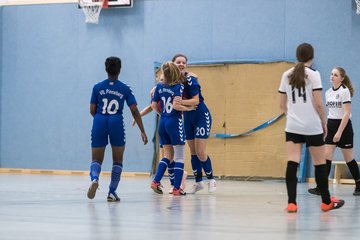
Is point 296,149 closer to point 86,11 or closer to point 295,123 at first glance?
point 295,123

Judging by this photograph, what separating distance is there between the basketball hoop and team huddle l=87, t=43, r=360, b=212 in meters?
7.05

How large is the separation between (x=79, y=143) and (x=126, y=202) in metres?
9.20

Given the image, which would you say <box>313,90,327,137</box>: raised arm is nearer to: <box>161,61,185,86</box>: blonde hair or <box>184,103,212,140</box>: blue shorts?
<box>161,61,185,86</box>: blonde hair

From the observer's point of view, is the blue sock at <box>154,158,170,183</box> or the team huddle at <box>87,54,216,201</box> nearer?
the team huddle at <box>87,54,216,201</box>

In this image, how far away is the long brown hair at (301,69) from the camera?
25.7ft

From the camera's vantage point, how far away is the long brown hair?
784 centimetres

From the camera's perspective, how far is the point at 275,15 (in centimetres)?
1639

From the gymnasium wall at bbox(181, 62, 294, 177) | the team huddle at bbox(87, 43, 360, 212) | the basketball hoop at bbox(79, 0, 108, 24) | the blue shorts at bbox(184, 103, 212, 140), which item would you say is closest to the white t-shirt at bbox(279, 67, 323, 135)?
the team huddle at bbox(87, 43, 360, 212)

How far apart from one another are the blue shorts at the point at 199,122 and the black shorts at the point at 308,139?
3040 millimetres

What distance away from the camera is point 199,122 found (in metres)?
11.0

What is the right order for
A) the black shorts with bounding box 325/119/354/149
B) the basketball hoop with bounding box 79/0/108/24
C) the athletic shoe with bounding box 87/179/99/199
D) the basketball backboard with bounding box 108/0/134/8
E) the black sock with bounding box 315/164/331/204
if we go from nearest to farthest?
the black sock with bounding box 315/164/331/204 → the athletic shoe with bounding box 87/179/99/199 → the black shorts with bounding box 325/119/354/149 → the basketball backboard with bounding box 108/0/134/8 → the basketball hoop with bounding box 79/0/108/24

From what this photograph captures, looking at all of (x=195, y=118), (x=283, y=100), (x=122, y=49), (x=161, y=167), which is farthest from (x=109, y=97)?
(x=122, y=49)

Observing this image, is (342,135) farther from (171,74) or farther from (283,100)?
(283,100)

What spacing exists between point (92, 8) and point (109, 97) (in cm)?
901
